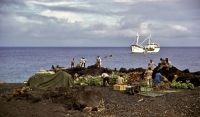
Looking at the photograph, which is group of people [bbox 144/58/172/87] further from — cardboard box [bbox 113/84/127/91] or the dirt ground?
the dirt ground

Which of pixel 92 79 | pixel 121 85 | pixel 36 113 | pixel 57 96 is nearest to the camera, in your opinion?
pixel 36 113

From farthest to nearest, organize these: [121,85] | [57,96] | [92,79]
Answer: [92,79] < [121,85] < [57,96]

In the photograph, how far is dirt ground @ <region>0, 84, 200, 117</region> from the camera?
2328 cm

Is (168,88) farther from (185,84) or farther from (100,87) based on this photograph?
(100,87)

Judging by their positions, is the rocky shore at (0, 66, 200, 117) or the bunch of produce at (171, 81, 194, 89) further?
the bunch of produce at (171, 81, 194, 89)

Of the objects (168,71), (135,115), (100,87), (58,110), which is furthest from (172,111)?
(168,71)

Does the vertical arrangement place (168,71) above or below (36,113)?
above

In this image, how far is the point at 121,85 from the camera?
31.0 m

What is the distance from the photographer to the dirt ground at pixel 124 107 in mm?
23281

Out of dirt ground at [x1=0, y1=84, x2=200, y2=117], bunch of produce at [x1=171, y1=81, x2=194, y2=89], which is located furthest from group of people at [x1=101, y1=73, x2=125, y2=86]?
bunch of produce at [x1=171, y1=81, x2=194, y2=89]

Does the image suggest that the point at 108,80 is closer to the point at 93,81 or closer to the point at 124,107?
the point at 93,81

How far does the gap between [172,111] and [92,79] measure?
1075 cm

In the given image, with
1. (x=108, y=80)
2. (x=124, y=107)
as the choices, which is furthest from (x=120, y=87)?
(x=124, y=107)

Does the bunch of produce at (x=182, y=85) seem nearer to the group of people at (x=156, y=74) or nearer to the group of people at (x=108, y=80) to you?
the group of people at (x=156, y=74)
